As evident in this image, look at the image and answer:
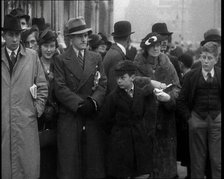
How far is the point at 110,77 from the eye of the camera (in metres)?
5.37

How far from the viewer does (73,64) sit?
4.94m

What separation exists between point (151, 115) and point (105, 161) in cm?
72

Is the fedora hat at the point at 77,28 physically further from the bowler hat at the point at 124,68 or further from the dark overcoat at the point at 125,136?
the dark overcoat at the point at 125,136

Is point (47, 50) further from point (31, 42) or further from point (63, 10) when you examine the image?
point (63, 10)

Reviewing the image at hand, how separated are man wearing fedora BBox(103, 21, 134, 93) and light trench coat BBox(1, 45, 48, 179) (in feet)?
3.22

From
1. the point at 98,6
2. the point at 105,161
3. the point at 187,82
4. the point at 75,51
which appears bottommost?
the point at 105,161

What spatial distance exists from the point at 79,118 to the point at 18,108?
0.75 metres

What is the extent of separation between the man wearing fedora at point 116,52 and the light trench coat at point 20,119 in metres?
0.98

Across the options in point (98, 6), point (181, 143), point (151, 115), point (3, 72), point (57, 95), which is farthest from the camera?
point (98, 6)

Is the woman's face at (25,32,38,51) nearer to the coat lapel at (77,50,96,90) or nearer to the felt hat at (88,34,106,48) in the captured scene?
the coat lapel at (77,50,96,90)

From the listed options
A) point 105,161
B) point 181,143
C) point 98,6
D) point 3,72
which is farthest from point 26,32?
point 98,6

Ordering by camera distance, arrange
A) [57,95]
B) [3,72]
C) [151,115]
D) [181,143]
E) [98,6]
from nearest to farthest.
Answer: [3,72] → [57,95] → [151,115] → [181,143] → [98,6]

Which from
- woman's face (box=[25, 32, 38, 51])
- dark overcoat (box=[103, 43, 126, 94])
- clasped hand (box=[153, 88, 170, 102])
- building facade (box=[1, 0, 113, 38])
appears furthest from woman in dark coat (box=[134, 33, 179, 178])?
building facade (box=[1, 0, 113, 38])

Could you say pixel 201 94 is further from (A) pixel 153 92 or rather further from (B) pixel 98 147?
(B) pixel 98 147
